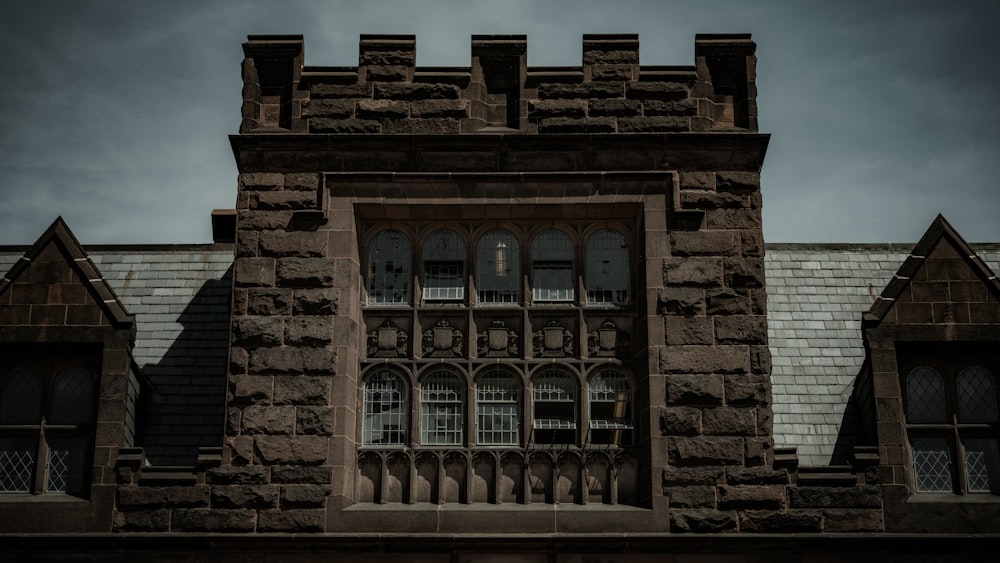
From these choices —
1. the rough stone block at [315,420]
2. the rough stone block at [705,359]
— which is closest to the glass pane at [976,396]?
the rough stone block at [705,359]

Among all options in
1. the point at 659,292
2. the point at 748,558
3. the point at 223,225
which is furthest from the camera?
the point at 223,225

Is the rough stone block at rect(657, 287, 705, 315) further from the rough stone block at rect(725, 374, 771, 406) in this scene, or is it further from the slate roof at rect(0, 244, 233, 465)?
the slate roof at rect(0, 244, 233, 465)

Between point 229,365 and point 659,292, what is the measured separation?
18.9 feet

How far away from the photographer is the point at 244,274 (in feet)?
60.4

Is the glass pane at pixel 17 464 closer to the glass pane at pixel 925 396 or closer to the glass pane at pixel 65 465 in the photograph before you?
the glass pane at pixel 65 465

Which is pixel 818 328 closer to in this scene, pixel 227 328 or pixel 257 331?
pixel 257 331

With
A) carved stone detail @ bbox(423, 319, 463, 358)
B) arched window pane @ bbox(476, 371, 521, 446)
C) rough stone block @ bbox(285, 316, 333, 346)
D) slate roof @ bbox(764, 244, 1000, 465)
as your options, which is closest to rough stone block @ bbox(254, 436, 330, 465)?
rough stone block @ bbox(285, 316, 333, 346)

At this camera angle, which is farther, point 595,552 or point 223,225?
point 223,225

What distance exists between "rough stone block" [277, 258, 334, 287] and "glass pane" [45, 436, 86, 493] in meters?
3.45

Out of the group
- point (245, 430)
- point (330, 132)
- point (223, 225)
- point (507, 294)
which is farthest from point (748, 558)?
point (223, 225)

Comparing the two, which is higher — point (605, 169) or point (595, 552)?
point (605, 169)

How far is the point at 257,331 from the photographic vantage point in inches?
715

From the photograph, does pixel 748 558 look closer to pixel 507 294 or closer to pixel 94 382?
pixel 507 294

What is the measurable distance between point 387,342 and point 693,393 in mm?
4141
